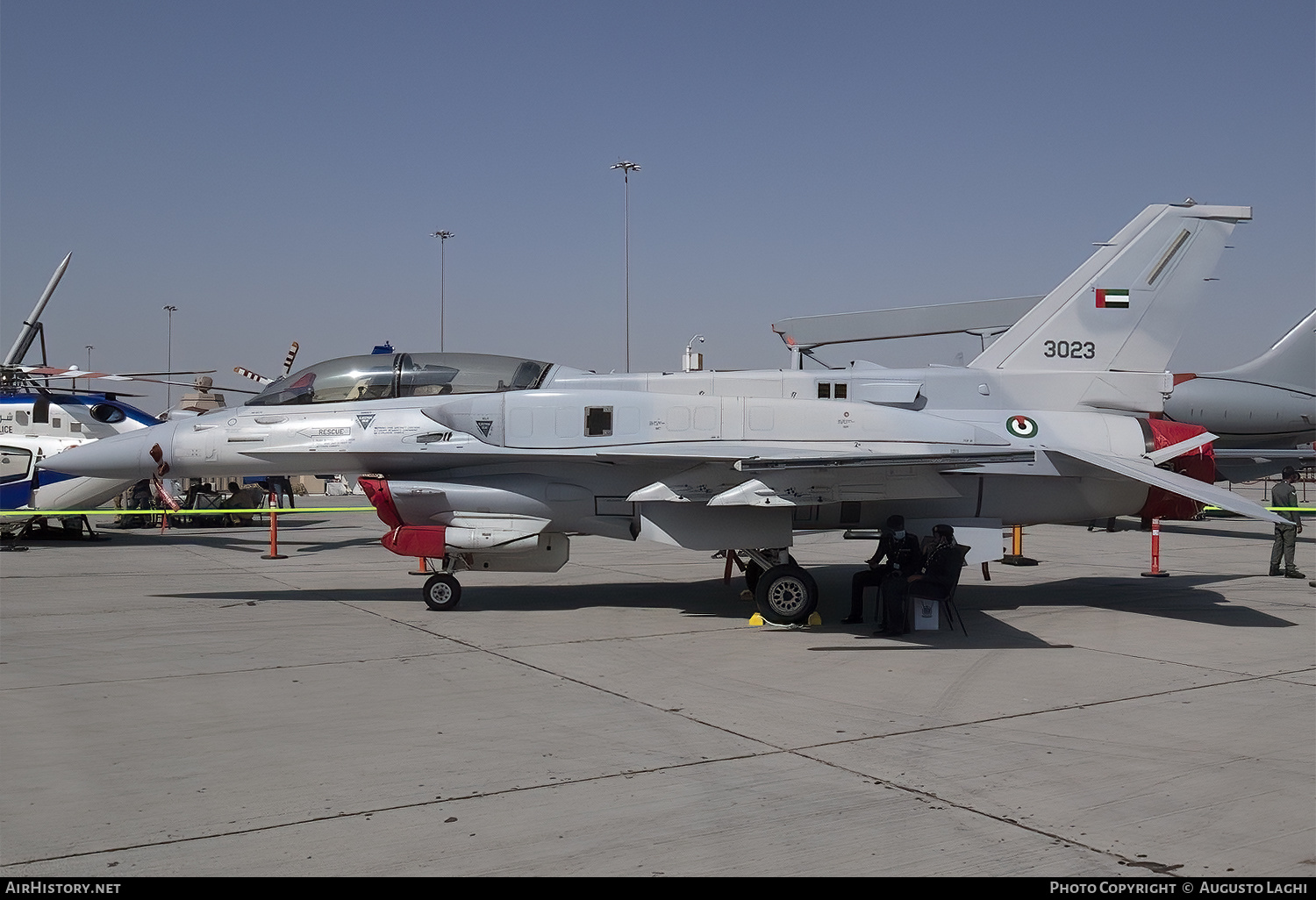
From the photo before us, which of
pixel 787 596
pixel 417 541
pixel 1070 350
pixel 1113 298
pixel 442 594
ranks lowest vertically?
pixel 442 594

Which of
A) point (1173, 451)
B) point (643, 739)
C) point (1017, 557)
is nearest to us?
point (643, 739)

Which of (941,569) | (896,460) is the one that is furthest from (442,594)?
(941,569)

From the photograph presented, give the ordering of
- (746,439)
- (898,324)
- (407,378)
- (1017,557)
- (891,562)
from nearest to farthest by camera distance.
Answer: (891,562) < (746,439) < (407,378) < (1017,557) < (898,324)

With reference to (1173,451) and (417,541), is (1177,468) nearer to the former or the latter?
(1173,451)

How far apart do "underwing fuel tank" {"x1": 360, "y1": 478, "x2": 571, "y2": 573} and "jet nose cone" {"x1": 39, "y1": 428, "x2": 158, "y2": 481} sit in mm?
2532

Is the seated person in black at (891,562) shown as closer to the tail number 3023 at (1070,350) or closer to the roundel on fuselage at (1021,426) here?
the roundel on fuselage at (1021,426)

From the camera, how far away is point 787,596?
10312 millimetres

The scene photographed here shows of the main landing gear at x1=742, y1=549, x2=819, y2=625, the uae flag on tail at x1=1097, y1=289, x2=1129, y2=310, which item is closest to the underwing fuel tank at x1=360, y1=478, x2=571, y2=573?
the main landing gear at x1=742, y1=549, x2=819, y2=625

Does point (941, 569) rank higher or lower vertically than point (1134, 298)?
lower

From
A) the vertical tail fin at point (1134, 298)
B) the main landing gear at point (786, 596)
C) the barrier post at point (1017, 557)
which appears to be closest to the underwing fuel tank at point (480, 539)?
the main landing gear at point (786, 596)

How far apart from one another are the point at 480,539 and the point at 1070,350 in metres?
7.28

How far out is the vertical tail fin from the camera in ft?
38.9

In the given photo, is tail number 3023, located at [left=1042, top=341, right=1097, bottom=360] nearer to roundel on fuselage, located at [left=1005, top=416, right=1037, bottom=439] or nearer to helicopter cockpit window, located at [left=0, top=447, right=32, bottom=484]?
roundel on fuselage, located at [left=1005, top=416, right=1037, bottom=439]

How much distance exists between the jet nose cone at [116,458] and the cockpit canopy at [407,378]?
127 cm
